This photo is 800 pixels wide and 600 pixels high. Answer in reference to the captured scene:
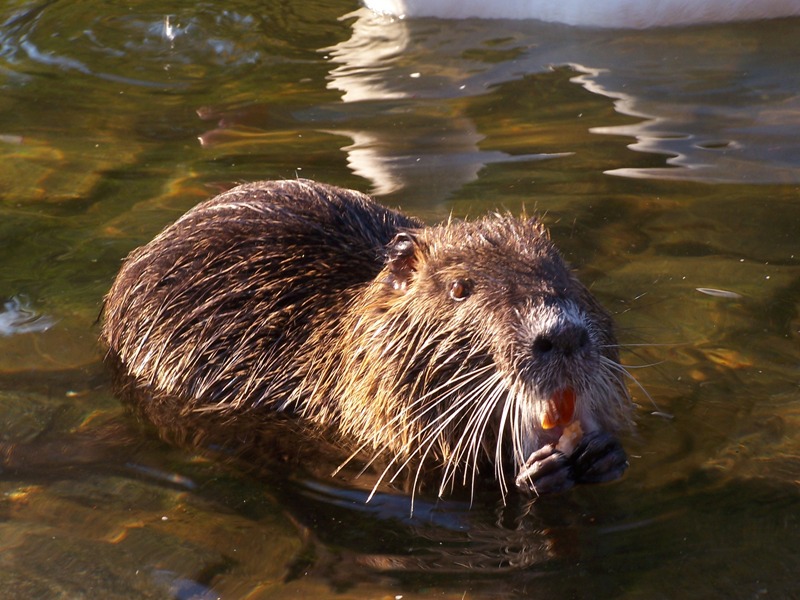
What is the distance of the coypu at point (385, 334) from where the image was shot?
2.99m

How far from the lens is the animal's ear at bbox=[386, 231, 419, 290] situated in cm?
331

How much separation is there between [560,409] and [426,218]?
1812mm

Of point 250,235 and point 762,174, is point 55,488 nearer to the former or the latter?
point 250,235

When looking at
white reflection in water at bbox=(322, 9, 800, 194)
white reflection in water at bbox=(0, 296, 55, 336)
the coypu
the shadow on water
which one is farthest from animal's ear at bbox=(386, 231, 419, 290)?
white reflection in water at bbox=(322, 9, 800, 194)

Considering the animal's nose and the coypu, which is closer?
the animal's nose

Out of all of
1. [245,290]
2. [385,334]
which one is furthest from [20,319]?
[385,334]

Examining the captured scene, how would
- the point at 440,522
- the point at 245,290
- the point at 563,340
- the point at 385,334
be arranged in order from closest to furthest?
the point at 563,340, the point at 440,522, the point at 385,334, the point at 245,290

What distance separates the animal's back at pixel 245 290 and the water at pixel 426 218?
0.78 feet

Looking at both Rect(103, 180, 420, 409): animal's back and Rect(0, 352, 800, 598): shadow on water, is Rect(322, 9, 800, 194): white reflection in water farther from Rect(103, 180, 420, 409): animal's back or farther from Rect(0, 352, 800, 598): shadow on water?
Rect(0, 352, 800, 598): shadow on water

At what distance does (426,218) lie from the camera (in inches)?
185

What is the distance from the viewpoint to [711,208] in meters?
4.64

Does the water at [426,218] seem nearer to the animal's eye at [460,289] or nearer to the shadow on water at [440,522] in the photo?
the shadow on water at [440,522]

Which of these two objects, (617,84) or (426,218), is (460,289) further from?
(617,84)

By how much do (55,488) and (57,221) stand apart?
6.03 ft
